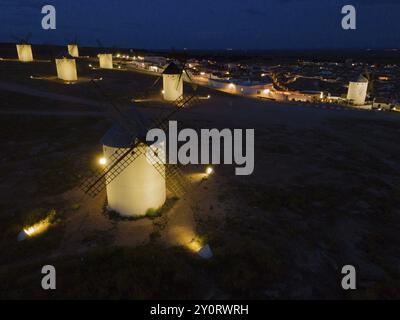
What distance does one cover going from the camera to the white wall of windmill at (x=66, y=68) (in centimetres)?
4209

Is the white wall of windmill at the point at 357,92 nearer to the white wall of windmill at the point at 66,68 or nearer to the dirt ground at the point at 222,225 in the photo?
the dirt ground at the point at 222,225

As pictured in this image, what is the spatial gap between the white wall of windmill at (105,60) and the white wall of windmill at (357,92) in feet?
146

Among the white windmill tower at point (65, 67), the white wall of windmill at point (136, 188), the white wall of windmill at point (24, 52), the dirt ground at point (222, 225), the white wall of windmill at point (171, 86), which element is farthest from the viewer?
the white wall of windmill at point (24, 52)

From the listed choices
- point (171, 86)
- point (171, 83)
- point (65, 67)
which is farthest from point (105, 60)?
point (171, 86)

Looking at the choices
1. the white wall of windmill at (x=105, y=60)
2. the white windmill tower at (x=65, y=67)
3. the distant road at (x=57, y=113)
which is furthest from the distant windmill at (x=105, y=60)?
the distant road at (x=57, y=113)

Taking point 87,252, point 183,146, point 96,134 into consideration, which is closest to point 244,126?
point 183,146

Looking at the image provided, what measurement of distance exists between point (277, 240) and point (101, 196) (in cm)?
912

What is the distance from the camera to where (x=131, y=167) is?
12.6 m

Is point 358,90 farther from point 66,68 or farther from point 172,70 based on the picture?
point 66,68

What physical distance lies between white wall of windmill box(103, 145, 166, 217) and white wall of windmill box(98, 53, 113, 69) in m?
51.7

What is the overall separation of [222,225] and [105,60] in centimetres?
5498

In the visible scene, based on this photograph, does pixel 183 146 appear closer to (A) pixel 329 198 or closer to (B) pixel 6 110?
(A) pixel 329 198

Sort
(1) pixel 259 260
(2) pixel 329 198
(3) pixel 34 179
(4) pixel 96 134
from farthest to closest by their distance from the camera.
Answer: (4) pixel 96 134
(3) pixel 34 179
(2) pixel 329 198
(1) pixel 259 260

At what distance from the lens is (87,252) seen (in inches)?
433
